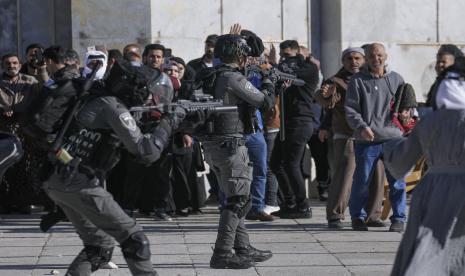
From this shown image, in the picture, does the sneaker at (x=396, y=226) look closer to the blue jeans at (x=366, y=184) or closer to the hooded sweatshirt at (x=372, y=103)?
the blue jeans at (x=366, y=184)

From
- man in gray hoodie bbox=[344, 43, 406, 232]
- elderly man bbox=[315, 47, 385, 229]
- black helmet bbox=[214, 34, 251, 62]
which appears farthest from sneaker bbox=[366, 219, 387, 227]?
black helmet bbox=[214, 34, 251, 62]

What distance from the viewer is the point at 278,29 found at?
51.8 feet

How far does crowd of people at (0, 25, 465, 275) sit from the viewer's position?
23.7ft

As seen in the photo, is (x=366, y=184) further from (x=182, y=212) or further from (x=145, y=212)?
(x=145, y=212)

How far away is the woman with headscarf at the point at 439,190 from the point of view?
6.32m

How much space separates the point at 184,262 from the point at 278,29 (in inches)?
274

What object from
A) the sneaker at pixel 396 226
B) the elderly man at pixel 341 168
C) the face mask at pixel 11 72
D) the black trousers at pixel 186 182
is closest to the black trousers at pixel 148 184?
the black trousers at pixel 186 182

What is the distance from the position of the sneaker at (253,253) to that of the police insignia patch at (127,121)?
2.37 meters

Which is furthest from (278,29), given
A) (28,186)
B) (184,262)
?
(184,262)

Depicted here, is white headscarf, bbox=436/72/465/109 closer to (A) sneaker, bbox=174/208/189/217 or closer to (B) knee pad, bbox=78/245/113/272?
(B) knee pad, bbox=78/245/113/272

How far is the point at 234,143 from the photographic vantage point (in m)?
8.98

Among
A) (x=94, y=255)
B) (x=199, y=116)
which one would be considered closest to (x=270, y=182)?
(x=199, y=116)

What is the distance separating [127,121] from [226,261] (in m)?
2.26

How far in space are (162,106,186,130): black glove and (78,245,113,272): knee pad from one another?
93cm
